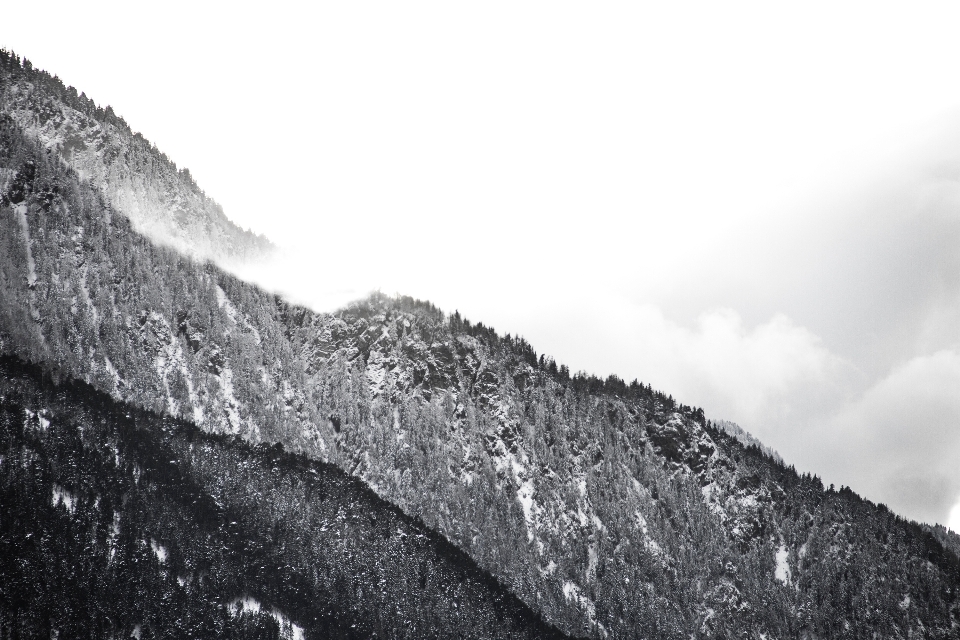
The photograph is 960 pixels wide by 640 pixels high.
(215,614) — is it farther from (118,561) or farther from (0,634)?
(0,634)

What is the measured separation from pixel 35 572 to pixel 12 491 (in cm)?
2161

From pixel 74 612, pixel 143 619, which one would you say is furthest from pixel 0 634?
pixel 143 619

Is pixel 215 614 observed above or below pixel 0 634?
above

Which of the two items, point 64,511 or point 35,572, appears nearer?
point 35,572

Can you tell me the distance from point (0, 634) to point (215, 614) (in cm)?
4135

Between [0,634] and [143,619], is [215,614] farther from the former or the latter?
[0,634]

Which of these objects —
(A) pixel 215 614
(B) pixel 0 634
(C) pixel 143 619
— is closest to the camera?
(B) pixel 0 634

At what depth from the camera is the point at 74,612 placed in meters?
181

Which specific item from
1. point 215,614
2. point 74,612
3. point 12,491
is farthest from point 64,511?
point 215,614

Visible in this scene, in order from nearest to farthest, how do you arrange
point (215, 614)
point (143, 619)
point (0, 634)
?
1. point (0, 634)
2. point (143, 619)
3. point (215, 614)

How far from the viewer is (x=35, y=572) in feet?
607

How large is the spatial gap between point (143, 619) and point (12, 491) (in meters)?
40.3

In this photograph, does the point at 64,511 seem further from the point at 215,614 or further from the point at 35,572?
the point at 215,614

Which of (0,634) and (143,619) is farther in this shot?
(143,619)
